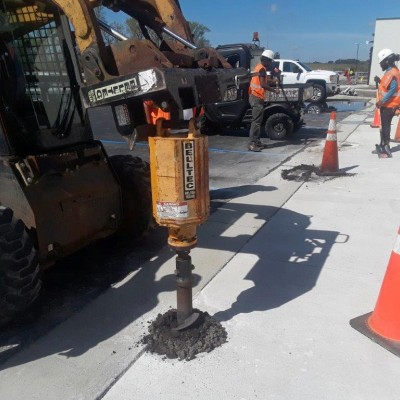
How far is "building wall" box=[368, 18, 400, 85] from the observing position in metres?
31.5

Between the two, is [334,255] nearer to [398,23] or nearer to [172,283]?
[172,283]

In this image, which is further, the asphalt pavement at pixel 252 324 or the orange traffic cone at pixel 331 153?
the orange traffic cone at pixel 331 153

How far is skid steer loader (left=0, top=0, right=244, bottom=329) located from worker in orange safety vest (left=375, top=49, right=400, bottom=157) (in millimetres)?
6132

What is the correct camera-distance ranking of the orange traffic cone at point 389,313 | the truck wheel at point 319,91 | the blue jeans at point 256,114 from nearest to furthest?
the orange traffic cone at point 389,313 → the blue jeans at point 256,114 → the truck wheel at point 319,91

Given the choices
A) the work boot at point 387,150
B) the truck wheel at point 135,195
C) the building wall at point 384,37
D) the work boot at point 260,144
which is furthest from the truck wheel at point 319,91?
the building wall at point 384,37

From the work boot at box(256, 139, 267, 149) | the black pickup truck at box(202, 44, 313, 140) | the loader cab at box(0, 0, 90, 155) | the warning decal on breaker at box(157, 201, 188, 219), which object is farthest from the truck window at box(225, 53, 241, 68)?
the warning decal on breaker at box(157, 201, 188, 219)

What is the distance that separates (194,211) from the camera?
2480 millimetres

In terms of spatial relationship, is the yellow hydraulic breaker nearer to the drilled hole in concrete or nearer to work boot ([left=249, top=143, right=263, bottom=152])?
the drilled hole in concrete

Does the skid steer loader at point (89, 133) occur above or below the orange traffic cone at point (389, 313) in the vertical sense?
above

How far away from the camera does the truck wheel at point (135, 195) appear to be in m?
4.13

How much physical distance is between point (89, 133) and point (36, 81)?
650 millimetres

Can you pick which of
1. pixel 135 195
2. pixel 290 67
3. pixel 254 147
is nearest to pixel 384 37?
→ pixel 290 67

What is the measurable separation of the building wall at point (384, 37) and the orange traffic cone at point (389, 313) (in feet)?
107

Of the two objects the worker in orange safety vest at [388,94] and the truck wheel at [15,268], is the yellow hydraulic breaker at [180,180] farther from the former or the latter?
the worker in orange safety vest at [388,94]
